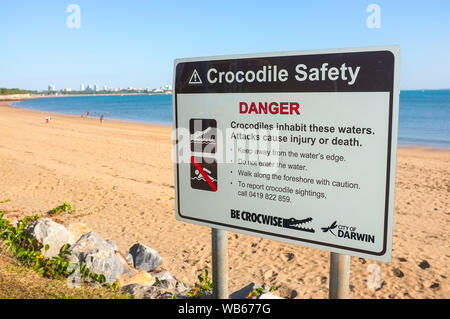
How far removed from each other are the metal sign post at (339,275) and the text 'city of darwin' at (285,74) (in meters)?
0.95

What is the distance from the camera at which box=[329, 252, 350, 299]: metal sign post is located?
7.13 ft

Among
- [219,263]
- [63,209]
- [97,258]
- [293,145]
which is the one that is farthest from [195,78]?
[63,209]

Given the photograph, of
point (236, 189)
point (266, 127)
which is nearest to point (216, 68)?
point (266, 127)

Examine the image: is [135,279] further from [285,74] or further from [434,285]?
[434,285]

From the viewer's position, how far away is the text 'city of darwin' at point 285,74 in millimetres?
2041

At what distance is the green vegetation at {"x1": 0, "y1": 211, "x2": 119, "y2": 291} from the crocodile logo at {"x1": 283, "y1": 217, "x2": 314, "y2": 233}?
7.43 feet

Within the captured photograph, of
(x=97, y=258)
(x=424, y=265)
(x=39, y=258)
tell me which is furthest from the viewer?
(x=424, y=265)

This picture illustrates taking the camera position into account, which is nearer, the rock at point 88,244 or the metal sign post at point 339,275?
the metal sign post at point 339,275

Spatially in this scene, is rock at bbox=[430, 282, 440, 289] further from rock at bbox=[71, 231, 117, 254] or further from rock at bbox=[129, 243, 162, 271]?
rock at bbox=[71, 231, 117, 254]

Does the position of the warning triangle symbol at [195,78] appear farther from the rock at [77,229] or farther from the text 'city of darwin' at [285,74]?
the rock at [77,229]

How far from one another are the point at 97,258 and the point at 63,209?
4.44 m

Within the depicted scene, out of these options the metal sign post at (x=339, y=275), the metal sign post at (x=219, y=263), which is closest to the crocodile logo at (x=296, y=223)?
the metal sign post at (x=339, y=275)

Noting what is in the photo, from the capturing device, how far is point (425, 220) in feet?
27.4

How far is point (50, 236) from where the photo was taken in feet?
15.0
